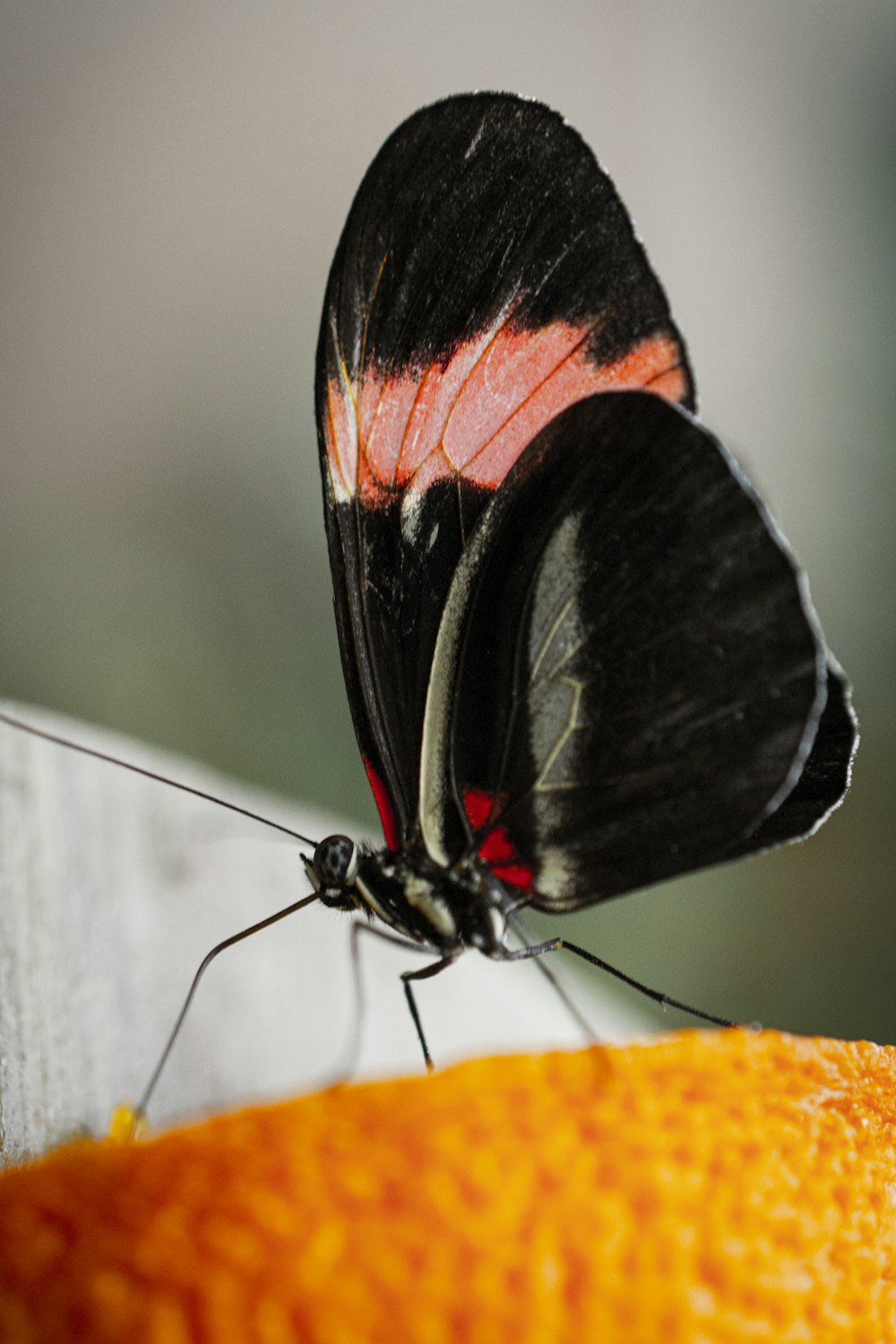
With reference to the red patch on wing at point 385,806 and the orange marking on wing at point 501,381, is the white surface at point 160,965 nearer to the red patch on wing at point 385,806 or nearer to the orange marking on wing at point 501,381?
the red patch on wing at point 385,806


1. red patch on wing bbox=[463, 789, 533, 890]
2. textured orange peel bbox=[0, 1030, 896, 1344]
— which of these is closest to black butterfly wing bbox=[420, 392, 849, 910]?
red patch on wing bbox=[463, 789, 533, 890]

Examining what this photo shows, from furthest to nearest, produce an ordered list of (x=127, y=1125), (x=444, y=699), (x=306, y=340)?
(x=306, y=340) < (x=444, y=699) < (x=127, y=1125)

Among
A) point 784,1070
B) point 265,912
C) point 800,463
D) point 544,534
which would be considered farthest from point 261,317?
point 784,1070

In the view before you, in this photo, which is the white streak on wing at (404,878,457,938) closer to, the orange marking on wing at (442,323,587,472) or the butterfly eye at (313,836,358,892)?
the butterfly eye at (313,836,358,892)

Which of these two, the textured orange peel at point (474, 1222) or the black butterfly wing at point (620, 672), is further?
the black butterfly wing at point (620, 672)

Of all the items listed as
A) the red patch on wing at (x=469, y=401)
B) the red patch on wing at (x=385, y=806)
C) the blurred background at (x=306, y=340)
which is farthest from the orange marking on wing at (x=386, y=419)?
the blurred background at (x=306, y=340)

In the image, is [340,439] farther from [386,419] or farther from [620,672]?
[620,672]

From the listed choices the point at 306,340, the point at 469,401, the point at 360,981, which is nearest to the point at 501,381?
the point at 469,401
